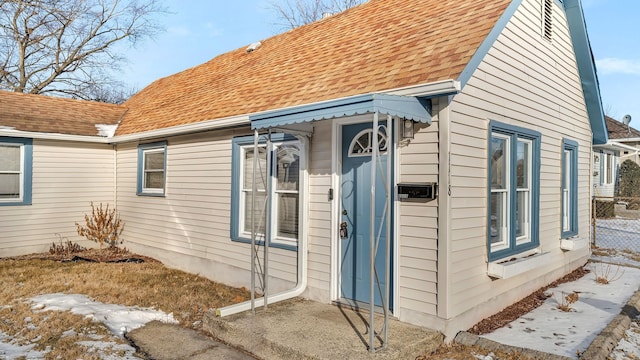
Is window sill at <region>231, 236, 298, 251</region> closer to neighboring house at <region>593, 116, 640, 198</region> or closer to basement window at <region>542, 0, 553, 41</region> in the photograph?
basement window at <region>542, 0, 553, 41</region>

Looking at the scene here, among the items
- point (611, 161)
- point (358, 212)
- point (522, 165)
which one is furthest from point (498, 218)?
point (611, 161)

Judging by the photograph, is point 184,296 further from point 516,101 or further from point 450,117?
point 516,101

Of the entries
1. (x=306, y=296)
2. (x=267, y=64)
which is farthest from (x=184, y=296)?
(x=267, y=64)

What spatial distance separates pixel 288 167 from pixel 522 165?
3466 mm

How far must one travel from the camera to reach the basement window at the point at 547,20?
7.01 metres

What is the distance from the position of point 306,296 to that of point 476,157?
286cm

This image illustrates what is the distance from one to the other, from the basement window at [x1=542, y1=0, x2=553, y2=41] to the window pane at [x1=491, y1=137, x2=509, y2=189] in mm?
2490

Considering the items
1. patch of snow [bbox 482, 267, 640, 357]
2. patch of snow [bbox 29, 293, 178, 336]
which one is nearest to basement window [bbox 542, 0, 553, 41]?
patch of snow [bbox 482, 267, 640, 357]

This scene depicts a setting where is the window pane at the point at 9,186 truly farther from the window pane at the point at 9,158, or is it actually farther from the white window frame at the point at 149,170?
the white window frame at the point at 149,170

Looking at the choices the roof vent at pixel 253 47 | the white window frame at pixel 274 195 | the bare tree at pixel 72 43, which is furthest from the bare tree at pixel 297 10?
the white window frame at pixel 274 195

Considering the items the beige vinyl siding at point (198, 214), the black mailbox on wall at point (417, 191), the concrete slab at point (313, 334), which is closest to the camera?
the concrete slab at point (313, 334)

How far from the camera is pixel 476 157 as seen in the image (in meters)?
5.16

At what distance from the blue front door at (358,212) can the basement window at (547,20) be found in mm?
3859

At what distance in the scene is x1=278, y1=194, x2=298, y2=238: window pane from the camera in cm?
636
